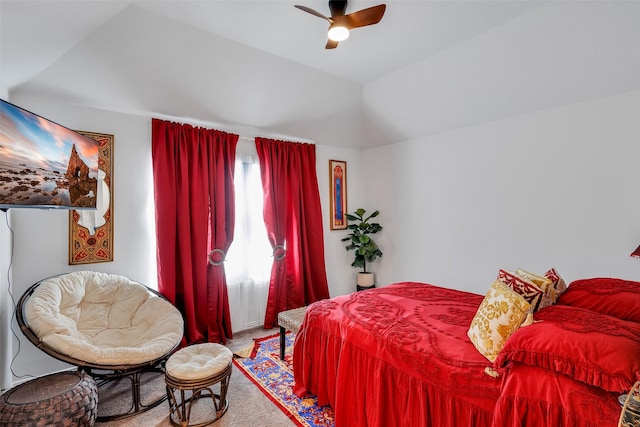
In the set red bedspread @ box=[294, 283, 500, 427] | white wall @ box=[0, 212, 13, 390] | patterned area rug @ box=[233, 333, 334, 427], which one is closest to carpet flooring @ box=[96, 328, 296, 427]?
patterned area rug @ box=[233, 333, 334, 427]

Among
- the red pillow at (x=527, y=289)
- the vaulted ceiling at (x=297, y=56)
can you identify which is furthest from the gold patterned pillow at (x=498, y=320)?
the vaulted ceiling at (x=297, y=56)

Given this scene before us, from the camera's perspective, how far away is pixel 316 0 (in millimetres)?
2328

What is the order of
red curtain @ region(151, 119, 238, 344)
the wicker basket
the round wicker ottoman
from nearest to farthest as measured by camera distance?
the wicker basket → the round wicker ottoman → red curtain @ region(151, 119, 238, 344)

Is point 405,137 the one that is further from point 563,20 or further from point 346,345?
point 346,345

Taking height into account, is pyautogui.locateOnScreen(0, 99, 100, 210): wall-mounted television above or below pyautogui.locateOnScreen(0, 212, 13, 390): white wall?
above

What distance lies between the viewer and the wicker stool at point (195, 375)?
2020 millimetres

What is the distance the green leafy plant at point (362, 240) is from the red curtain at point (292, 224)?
0.59 metres

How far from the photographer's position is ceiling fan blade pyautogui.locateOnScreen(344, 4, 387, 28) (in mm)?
2068

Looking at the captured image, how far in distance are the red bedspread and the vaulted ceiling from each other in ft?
7.18

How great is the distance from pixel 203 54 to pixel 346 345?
2.72 m

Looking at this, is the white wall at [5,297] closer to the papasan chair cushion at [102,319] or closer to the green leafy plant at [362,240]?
the papasan chair cushion at [102,319]

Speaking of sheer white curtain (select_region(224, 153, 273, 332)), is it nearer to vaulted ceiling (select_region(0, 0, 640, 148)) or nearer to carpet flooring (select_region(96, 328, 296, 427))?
vaulted ceiling (select_region(0, 0, 640, 148))

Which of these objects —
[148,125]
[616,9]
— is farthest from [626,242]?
[148,125]

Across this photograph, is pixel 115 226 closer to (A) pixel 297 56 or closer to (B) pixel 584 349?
(A) pixel 297 56
